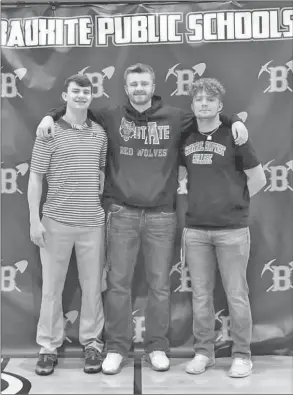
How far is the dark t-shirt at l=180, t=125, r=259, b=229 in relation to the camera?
2.64m

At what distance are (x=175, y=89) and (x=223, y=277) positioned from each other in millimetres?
1093

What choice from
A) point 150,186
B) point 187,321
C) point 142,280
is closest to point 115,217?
point 150,186

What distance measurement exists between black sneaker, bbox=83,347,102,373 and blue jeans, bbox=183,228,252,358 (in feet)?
1.74

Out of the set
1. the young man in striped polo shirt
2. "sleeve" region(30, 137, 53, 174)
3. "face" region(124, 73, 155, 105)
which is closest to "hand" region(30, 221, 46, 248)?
the young man in striped polo shirt

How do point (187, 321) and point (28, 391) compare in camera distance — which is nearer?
point (28, 391)

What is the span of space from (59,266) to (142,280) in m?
0.52

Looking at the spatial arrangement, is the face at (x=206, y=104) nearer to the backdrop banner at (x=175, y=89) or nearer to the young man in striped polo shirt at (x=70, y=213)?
the backdrop banner at (x=175, y=89)

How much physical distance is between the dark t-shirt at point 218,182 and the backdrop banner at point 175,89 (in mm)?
340

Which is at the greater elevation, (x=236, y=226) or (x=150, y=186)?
(x=150, y=186)

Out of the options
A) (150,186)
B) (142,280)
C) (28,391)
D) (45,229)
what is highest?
(150,186)

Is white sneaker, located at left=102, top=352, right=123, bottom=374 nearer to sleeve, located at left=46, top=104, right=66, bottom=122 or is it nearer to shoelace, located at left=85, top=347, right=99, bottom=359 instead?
shoelace, located at left=85, top=347, right=99, bottom=359

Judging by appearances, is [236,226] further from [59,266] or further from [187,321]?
[59,266]

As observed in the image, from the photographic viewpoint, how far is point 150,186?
2.66m

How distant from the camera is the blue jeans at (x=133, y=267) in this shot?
2.70m
